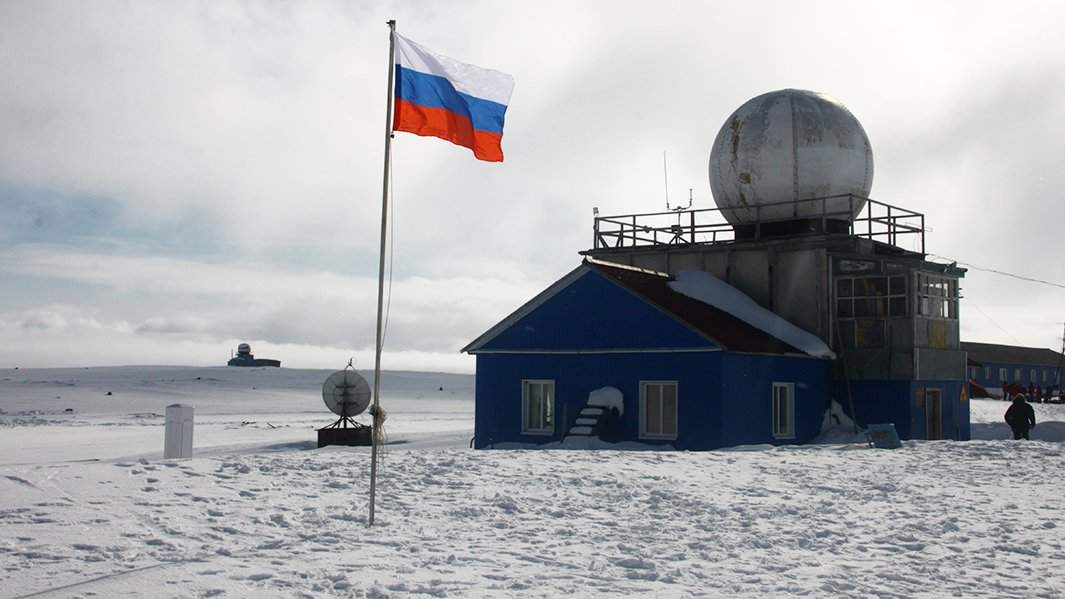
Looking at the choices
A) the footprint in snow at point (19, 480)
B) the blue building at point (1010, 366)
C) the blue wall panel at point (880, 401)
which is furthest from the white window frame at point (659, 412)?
the blue building at point (1010, 366)

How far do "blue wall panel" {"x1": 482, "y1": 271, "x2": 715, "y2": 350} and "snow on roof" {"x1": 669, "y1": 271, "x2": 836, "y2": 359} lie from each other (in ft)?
12.7

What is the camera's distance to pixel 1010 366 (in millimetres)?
96312

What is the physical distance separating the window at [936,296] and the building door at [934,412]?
2186mm

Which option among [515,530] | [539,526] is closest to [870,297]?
[539,526]

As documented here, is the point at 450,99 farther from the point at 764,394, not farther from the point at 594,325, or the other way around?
the point at 764,394

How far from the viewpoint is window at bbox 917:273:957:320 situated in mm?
30359

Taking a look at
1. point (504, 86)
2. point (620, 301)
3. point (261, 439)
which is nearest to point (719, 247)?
point (620, 301)

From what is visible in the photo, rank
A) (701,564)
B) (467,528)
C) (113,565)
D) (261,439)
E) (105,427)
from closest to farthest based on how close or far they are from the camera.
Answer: (113,565), (701,564), (467,528), (261,439), (105,427)

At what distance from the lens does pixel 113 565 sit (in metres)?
9.78

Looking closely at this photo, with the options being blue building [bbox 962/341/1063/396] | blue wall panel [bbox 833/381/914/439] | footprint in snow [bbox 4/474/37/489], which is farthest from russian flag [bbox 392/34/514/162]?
blue building [bbox 962/341/1063/396]

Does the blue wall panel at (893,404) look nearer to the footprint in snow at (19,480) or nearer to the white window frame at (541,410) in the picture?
the white window frame at (541,410)

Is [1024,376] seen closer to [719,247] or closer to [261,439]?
[719,247]

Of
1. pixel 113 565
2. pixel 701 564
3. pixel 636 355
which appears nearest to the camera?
pixel 113 565

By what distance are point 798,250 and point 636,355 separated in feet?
23.8
